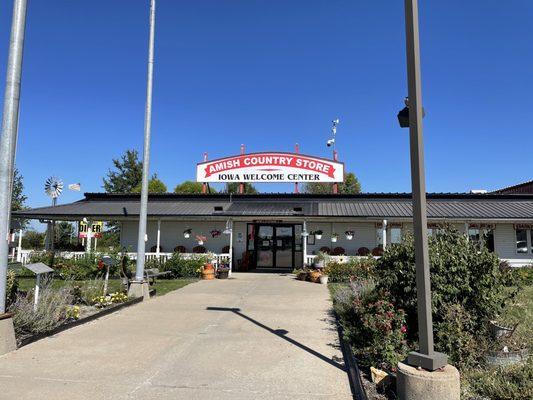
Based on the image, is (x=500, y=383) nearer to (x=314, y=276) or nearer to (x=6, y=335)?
(x=6, y=335)

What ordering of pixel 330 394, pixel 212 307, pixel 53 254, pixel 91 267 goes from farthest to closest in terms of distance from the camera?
pixel 53 254 → pixel 91 267 → pixel 212 307 → pixel 330 394

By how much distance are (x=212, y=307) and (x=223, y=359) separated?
446cm

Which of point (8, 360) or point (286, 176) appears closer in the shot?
point (8, 360)

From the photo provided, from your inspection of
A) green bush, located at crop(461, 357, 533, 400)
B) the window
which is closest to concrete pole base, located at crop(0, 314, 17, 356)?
Answer: green bush, located at crop(461, 357, 533, 400)

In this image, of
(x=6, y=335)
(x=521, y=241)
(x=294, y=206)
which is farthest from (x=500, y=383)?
(x=521, y=241)

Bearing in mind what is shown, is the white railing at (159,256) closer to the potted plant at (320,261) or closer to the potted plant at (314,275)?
the potted plant at (320,261)

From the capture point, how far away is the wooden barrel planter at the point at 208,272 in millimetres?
17469

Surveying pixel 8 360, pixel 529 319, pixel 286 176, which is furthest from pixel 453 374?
pixel 286 176

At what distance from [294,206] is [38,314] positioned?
16062mm

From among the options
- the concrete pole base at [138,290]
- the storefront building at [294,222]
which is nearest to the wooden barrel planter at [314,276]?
the storefront building at [294,222]

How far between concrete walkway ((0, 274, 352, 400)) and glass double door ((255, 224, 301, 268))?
1262 cm

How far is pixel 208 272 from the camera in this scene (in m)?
17.5

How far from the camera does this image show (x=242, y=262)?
859 inches

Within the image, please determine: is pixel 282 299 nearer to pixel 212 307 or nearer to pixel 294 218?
pixel 212 307
